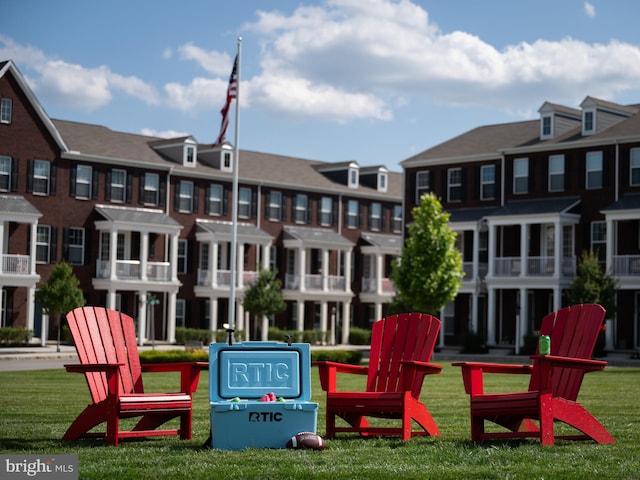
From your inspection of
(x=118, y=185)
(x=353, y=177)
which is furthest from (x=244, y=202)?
(x=353, y=177)

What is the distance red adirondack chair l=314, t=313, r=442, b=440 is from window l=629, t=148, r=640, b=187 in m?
35.2

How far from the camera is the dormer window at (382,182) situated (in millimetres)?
65438

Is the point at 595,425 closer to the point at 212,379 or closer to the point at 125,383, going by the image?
the point at 212,379

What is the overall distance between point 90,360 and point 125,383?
1.73 feet

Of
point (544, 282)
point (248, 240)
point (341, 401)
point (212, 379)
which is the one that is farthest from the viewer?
point (248, 240)

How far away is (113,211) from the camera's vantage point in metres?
51.6

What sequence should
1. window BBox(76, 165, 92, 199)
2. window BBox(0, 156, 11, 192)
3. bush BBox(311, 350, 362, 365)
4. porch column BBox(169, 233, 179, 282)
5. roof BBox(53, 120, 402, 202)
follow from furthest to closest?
porch column BBox(169, 233, 179, 282)
roof BBox(53, 120, 402, 202)
window BBox(76, 165, 92, 199)
window BBox(0, 156, 11, 192)
bush BBox(311, 350, 362, 365)

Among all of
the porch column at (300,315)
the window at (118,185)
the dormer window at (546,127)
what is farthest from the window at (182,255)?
the dormer window at (546,127)

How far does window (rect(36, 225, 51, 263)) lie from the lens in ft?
163

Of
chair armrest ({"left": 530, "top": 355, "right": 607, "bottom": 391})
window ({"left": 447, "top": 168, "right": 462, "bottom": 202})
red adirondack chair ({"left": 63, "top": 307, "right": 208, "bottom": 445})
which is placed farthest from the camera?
window ({"left": 447, "top": 168, "right": 462, "bottom": 202})

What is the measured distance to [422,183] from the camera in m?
53.1

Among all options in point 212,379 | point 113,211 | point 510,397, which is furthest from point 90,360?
point 113,211

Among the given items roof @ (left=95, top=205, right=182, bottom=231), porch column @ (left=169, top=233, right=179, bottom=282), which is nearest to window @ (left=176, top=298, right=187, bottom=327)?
porch column @ (left=169, top=233, right=179, bottom=282)

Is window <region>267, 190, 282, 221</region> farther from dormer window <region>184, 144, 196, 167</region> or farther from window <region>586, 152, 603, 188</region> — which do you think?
window <region>586, 152, 603, 188</region>
